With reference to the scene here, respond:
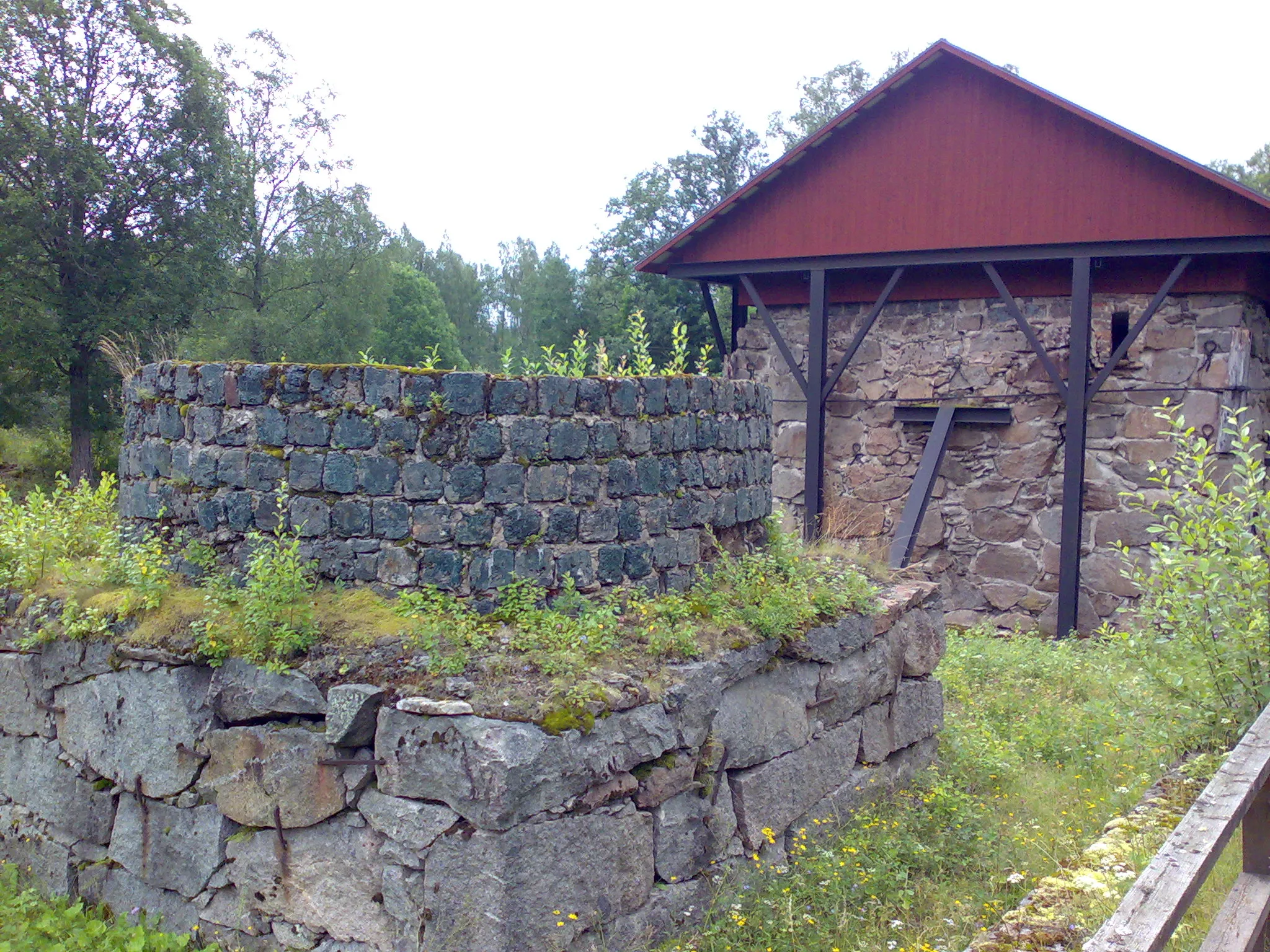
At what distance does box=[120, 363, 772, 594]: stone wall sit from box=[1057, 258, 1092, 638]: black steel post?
21.2ft

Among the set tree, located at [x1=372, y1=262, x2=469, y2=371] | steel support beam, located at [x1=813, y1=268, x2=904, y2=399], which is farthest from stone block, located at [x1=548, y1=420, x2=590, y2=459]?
tree, located at [x1=372, y1=262, x2=469, y2=371]

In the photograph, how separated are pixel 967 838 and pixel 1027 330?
21.0 ft

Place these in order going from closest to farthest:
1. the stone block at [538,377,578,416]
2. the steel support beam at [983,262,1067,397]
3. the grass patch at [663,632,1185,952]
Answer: the grass patch at [663,632,1185,952] → the stone block at [538,377,578,416] → the steel support beam at [983,262,1067,397]

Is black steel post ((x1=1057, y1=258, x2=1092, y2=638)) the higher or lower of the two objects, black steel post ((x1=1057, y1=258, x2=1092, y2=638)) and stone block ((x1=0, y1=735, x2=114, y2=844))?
the higher

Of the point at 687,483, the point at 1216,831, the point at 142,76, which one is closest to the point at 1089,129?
the point at 687,483

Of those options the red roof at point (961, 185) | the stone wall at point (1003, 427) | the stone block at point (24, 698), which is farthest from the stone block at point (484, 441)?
the red roof at point (961, 185)

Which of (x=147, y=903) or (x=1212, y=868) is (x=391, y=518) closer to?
(x=147, y=903)

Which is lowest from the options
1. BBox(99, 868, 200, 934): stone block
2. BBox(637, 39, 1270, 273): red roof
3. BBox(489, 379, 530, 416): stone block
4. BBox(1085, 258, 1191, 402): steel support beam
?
BBox(99, 868, 200, 934): stone block

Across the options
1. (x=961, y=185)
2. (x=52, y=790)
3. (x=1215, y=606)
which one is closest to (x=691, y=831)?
(x=1215, y=606)

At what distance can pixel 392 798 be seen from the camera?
167 inches

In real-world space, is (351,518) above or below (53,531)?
above

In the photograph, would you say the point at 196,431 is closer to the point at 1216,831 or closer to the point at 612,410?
the point at 612,410

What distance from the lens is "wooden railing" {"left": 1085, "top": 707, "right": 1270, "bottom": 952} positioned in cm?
239

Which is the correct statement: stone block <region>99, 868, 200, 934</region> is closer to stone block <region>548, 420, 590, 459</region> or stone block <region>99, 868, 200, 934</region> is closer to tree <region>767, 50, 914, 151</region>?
stone block <region>548, 420, 590, 459</region>
